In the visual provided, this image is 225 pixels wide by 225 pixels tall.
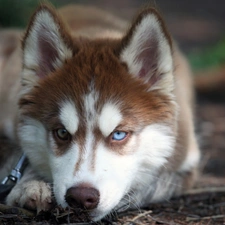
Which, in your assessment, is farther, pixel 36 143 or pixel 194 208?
pixel 194 208

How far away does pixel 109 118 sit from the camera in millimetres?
3688

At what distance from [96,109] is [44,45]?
0.74 m

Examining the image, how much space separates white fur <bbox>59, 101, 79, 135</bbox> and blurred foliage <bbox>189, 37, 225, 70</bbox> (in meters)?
4.96

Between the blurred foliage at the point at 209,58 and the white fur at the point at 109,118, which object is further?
the blurred foliage at the point at 209,58

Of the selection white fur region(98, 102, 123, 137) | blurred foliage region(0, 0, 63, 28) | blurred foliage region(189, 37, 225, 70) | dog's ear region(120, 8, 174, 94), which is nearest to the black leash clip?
white fur region(98, 102, 123, 137)

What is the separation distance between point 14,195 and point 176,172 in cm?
140

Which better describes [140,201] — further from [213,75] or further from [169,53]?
[213,75]

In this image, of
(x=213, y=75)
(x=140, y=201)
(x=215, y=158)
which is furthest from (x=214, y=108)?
(x=140, y=201)

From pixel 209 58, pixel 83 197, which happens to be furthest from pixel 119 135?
pixel 209 58

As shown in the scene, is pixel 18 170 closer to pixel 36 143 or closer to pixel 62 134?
pixel 36 143

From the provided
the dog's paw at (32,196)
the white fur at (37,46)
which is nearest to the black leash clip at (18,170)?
the dog's paw at (32,196)

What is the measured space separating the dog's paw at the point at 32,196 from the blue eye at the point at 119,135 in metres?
0.56

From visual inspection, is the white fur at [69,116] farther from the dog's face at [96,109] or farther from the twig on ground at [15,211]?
the twig on ground at [15,211]

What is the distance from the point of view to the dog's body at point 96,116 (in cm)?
358
